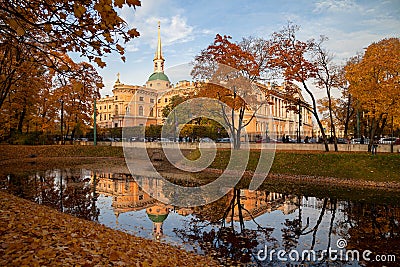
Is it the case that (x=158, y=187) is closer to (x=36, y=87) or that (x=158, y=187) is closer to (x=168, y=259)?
(x=168, y=259)

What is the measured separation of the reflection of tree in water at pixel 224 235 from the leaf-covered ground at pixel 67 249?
0.77 meters

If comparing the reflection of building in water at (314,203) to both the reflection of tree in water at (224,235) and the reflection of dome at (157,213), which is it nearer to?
the reflection of tree in water at (224,235)

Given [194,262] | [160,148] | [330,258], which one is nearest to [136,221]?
[194,262]

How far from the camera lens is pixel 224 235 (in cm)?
849

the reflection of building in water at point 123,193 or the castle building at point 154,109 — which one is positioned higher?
the castle building at point 154,109

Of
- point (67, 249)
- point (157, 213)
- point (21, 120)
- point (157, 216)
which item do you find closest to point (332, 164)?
→ point (157, 213)

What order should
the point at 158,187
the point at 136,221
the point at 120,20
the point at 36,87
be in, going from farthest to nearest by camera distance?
the point at 36,87 < the point at 158,187 < the point at 136,221 < the point at 120,20

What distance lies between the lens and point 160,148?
3591 centimetres

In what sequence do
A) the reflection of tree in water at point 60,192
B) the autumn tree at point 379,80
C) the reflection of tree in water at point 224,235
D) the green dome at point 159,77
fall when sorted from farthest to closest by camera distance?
1. the green dome at point 159,77
2. the autumn tree at point 379,80
3. the reflection of tree in water at point 60,192
4. the reflection of tree in water at point 224,235

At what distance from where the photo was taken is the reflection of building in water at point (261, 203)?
11216mm

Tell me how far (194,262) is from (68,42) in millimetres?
4969

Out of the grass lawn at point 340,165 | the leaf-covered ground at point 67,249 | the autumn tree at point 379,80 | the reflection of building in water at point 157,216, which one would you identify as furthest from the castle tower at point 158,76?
the leaf-covered ground at point 67,249

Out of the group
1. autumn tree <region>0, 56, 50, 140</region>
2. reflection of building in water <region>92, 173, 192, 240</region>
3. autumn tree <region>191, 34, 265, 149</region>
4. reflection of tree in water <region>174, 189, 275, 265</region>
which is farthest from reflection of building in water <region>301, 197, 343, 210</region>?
autumn tree <region>0, 56, 50, 140</region>

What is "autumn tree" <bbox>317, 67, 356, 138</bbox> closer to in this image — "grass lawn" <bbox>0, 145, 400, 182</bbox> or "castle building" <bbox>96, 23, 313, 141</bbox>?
"grass lawn" <bbox>0, 145, 400, 182</bbox>
